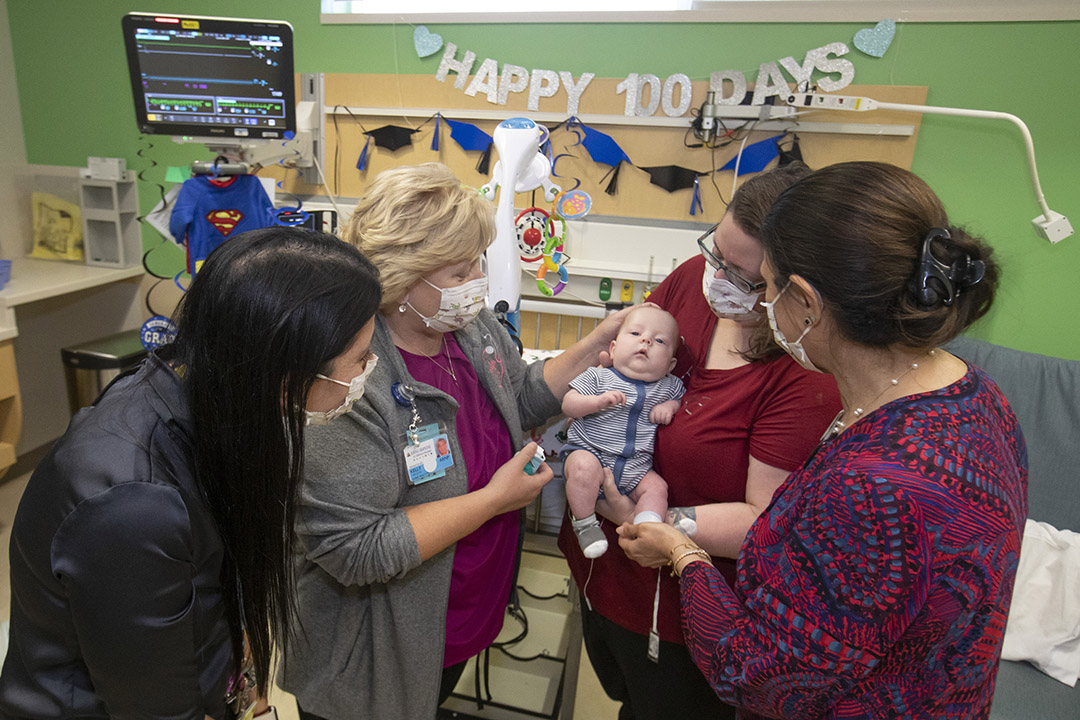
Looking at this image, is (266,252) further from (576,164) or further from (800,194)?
(576,164)

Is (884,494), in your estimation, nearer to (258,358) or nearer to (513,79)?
(258,358)

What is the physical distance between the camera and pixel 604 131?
2.79m

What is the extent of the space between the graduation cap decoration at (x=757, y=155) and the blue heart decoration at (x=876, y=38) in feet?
1.46

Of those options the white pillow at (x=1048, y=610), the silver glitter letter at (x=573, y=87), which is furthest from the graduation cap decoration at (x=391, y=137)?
the white pillow at (x=1048, y=610)

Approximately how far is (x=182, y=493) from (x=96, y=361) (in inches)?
112

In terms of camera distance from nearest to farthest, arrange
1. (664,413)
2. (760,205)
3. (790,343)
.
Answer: (790,343) < (760,205) < (664,413)

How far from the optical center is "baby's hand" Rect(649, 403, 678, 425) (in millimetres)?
1455

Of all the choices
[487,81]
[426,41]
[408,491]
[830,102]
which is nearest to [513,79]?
[487,81]

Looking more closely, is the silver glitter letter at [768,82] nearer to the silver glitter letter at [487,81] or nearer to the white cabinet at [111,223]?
the silver glitter letter at [487,81]

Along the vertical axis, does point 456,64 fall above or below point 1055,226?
above

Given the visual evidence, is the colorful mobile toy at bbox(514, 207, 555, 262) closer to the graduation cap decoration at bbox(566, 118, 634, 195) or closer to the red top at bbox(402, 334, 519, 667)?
the graduation cap decoration at bbox(566, 118, 634, 195)

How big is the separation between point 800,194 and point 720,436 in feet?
1.73

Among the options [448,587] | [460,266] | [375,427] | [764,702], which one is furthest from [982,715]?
[460,266]

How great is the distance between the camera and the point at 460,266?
1.35 m
